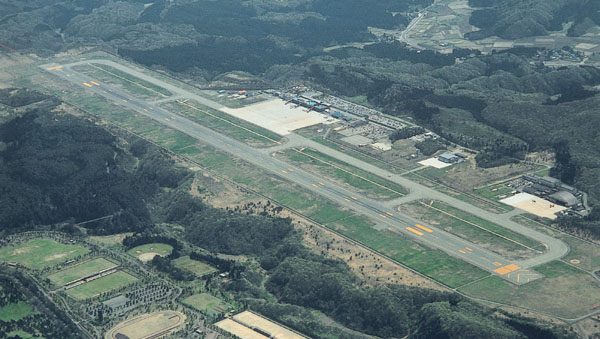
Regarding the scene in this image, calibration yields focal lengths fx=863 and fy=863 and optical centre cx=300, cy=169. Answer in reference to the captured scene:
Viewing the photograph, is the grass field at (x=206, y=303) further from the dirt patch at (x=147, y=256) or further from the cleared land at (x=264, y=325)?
the dirt patch at (x=147, y=256)

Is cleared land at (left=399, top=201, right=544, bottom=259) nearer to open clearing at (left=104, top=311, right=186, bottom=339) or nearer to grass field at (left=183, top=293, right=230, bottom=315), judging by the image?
grass field at (left=183, top=293, right=230, bottom=315)

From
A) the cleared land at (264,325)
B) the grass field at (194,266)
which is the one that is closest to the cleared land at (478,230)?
the grass field at (194,266)

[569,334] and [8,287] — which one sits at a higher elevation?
[569,334]

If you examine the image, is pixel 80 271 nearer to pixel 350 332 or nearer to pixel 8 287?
pixel 8 287

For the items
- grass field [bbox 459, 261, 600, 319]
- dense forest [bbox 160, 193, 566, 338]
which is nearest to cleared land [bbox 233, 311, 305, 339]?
dense forest [bbox 160, 193, 566, 338]

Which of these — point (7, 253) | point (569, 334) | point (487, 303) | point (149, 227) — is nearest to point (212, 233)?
point (149, 227)

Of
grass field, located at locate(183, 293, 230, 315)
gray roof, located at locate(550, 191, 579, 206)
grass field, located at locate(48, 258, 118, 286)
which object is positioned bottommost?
grass field, located at locate(48, 258, 118, 286)

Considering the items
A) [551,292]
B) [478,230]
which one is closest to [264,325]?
[551,292]
